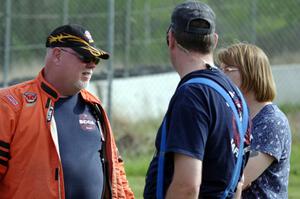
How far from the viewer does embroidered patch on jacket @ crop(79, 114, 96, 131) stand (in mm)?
5605

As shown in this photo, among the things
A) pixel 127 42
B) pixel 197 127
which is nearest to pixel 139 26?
pixel 127 42

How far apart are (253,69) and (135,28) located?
8888 millimetres

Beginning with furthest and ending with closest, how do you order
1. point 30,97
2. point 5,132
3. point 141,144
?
point 141,144 < point 30,97 < point 5,132

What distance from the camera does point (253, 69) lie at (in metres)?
5.49

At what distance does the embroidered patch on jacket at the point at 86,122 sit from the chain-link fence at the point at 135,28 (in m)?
7.30

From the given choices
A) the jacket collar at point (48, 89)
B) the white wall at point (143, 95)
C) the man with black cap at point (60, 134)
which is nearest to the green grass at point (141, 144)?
the white wall at point (143, 95)

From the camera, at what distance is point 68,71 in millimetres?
5562

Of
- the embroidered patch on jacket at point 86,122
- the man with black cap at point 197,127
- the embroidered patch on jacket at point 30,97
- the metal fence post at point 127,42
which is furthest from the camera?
the metal fence post at point 127,42

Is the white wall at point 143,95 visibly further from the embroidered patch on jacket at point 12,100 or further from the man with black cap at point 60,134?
the embroidered patch on jacket at point 12,100

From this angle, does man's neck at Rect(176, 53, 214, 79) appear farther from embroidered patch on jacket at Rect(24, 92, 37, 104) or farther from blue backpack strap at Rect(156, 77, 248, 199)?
embroidered patch on jacket at Rect(24, 92, 37, 104)

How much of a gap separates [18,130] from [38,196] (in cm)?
39

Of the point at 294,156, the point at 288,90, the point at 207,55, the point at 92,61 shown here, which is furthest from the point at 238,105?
the point at 288,90

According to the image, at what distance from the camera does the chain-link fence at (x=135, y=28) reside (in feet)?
44.1

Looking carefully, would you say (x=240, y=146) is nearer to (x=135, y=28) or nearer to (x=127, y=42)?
(x=127, y=42)
